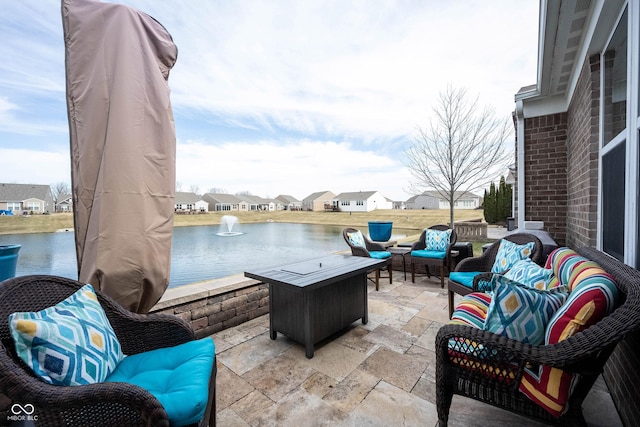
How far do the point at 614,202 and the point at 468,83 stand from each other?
23.3 ft

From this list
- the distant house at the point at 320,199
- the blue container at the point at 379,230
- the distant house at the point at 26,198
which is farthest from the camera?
the distant house at the point at 320,199

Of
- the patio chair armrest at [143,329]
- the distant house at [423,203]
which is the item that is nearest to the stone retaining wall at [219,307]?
the patio chair armrest at [143,329]

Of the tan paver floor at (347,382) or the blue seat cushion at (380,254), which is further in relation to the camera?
the blue seat cushion at (380,254)

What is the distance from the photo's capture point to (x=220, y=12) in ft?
14.1

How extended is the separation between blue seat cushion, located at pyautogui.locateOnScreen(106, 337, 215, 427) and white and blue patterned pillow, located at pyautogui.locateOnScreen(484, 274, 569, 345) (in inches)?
58.3

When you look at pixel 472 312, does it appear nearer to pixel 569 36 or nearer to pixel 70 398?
pixel 70 398

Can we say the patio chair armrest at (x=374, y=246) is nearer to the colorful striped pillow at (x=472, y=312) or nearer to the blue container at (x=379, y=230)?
the blue container at (x=379, y=230)

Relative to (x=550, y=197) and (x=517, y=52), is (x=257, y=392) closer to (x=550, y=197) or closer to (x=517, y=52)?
(x=550, y=197)

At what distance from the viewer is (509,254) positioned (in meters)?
2.97

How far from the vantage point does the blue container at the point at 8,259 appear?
81.5 inches

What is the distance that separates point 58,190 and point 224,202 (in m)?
12.3

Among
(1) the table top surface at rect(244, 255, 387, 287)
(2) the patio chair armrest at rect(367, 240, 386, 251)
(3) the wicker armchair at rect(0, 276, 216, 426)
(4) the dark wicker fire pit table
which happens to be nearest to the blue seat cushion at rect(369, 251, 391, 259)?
(2) the patio chair armrest at rect(367, 240, 386, 251)

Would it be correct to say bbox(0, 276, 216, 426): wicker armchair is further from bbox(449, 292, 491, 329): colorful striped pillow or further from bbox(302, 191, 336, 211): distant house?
bbox(302, 191, 336, 211): distant house

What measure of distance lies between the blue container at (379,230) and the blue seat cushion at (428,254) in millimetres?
1461
